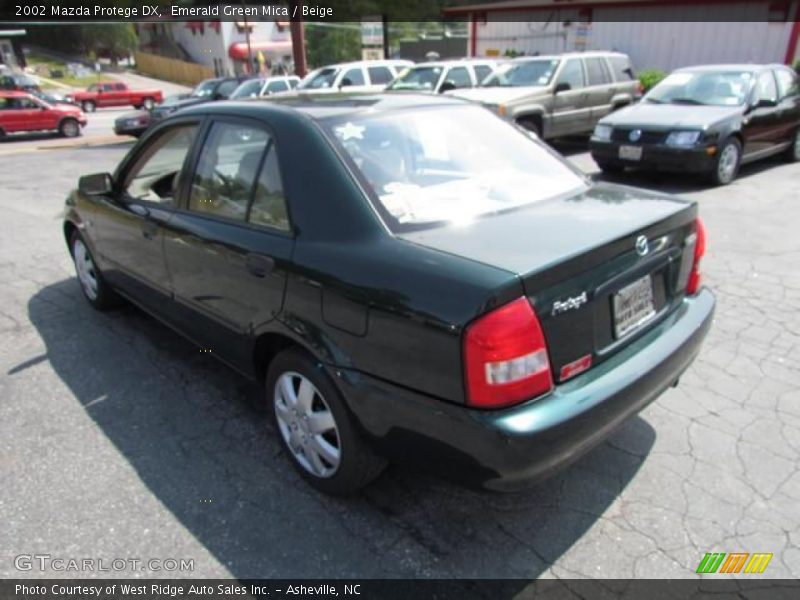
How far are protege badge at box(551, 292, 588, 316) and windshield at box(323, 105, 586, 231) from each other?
0.59 meters

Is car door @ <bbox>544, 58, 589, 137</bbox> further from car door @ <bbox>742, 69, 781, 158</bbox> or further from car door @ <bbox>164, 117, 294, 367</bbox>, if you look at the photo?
car door @ <bbox>164, 117, 294, 367</bbox>

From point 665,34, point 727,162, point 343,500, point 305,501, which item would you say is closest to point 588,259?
point 343,500

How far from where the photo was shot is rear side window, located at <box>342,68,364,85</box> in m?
14.6

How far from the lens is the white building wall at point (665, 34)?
18.1 metres

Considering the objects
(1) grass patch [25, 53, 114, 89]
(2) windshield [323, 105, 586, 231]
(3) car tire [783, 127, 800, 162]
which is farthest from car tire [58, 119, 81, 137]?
(1) grass patch [25, 53, 114, 89]

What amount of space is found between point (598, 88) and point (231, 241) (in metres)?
10.6

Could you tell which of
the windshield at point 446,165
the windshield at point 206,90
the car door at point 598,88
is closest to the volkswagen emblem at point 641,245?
the windshield at point 446,165

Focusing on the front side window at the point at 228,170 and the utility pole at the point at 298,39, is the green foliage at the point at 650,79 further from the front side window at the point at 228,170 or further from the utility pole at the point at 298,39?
the front side window at the point at 228,170

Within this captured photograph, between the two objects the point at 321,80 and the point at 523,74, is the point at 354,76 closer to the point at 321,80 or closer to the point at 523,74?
the point at 321,80

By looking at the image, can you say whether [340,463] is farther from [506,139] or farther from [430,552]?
[506,139]

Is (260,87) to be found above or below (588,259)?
below

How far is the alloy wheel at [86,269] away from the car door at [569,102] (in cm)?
822

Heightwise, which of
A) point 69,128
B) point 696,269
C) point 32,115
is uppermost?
point 696,269

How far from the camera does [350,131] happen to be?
259cm
